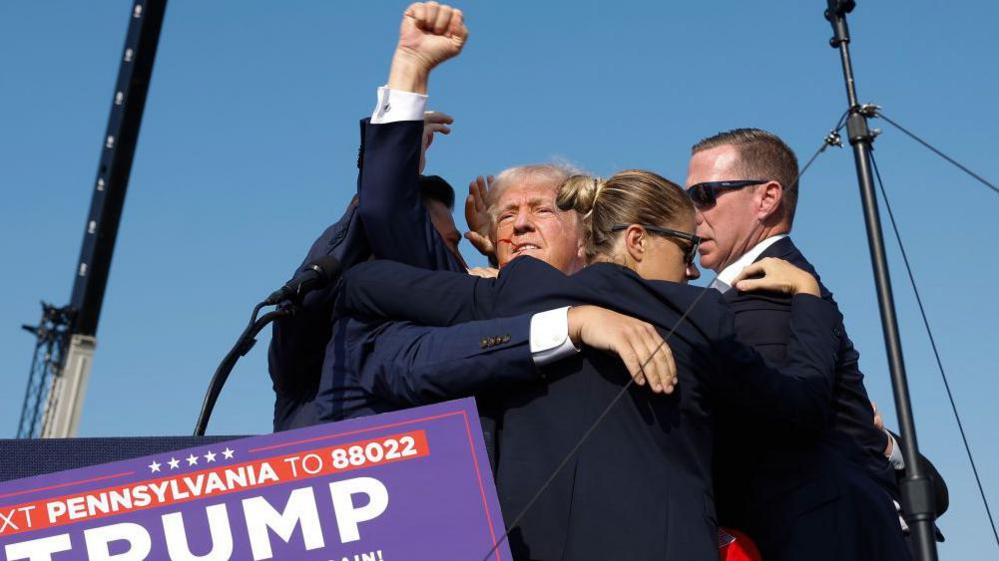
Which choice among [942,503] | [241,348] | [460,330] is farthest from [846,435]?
[241,348]

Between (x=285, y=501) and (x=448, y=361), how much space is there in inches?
20.9

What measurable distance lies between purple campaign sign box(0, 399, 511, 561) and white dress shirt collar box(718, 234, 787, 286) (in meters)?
1.21

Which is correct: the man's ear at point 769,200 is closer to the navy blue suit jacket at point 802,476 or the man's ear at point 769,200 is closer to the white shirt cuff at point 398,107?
the navy blue suit jacket at point 802,476

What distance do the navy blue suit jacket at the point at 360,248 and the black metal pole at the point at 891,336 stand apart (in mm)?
1064

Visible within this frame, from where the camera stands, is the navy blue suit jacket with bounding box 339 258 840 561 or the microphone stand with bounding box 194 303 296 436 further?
the microphone stand with bounding box 194 303 296 436

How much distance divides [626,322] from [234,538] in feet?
2.99

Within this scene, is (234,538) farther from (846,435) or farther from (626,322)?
(846,435)

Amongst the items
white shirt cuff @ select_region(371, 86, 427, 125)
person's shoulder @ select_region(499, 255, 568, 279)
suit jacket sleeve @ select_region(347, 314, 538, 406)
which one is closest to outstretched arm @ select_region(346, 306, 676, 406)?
suit jacket sleeve @ select_region(347, 314, 538, 406)

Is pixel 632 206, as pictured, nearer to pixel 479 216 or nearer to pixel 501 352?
pixel 501 352

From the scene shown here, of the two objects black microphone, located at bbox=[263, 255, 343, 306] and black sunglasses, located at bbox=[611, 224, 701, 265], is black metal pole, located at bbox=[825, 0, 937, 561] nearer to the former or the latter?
black sunglasses, located at bbox=[611, 224, 701, 265]

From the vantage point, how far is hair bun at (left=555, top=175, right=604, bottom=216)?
3424mm

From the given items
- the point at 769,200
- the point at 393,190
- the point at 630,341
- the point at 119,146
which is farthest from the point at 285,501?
the point at 119,146

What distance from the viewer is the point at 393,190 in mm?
3143

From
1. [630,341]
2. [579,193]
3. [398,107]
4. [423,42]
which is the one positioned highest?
[423,42]
